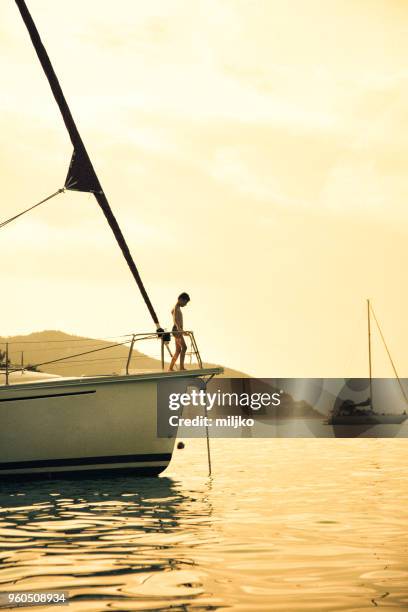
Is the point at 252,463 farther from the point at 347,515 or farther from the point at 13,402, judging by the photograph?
the point at 347,515

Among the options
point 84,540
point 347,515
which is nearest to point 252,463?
point 347,515

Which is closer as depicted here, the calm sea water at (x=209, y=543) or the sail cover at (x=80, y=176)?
the calm sea water at (x=209, y=543)

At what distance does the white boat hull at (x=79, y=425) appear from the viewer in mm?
22828

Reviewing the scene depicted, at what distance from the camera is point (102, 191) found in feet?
76.9

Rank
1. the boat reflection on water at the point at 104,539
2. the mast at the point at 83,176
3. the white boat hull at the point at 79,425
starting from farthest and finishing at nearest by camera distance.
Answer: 1. the mast at the point at 83,176
2. the white boat hull at the point at 79,425
3. the boat reflection on water at the point at 104,539

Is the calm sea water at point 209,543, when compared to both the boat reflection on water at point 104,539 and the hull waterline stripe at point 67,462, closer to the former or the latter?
the boat reflection on water at point 104,539

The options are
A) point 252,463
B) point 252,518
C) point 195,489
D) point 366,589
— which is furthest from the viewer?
point 252,463

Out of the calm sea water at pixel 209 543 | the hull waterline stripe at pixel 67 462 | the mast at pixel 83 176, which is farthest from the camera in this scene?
the mast at pixel 83 176

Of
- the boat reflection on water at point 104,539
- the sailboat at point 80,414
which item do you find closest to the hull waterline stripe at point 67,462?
the sailboat at point 80,414

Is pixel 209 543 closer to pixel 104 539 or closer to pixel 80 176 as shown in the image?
Result: pixel 104 539

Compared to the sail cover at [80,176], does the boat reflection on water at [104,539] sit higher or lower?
lower

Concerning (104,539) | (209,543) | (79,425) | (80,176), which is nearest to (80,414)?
(79,425)

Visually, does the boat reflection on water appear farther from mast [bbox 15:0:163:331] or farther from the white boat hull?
mast [bbox 15:0:163:331]

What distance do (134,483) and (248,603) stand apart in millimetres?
13471
